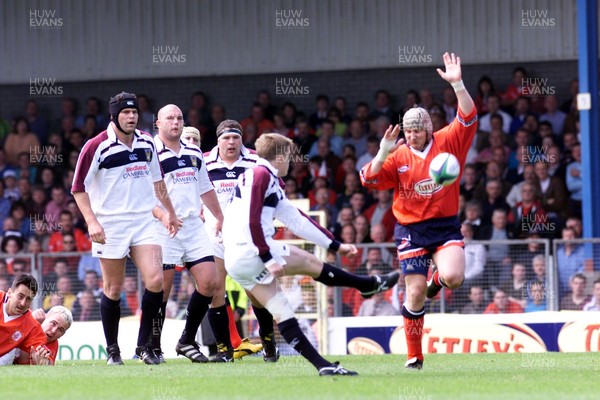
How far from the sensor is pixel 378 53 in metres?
22.2

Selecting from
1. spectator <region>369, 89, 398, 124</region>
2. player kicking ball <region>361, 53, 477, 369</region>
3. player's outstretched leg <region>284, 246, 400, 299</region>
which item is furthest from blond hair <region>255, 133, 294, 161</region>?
spectator <region>369, 89, 398, 124</region>

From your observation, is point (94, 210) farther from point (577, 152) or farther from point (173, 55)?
point (173, 55)

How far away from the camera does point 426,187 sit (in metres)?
10.7

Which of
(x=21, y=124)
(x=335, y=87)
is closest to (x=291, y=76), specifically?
(x=335, y=87)

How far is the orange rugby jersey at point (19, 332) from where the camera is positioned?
1234cm

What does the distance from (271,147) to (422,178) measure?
157 cm

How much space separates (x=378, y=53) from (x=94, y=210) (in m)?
11.4

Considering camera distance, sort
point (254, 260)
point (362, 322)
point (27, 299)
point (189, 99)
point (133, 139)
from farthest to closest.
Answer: point (189, 99) → point (362, 322) → point (27, 299) → point (133, 139) → point (254, 260)

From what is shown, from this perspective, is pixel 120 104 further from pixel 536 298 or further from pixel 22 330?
pixel 536 298

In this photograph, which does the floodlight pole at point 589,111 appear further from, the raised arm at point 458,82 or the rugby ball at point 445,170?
the rugby ball at point 445,170

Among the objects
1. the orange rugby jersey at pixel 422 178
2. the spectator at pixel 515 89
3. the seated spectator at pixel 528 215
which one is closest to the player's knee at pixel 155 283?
the orange rugby jersey at pixel 422 178

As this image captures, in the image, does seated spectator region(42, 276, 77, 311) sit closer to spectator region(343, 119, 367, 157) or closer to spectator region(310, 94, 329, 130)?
spectator region(343, 119, 367, 157)

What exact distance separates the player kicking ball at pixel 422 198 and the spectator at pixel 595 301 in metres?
5.55

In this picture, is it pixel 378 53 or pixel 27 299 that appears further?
pixel 378 53
